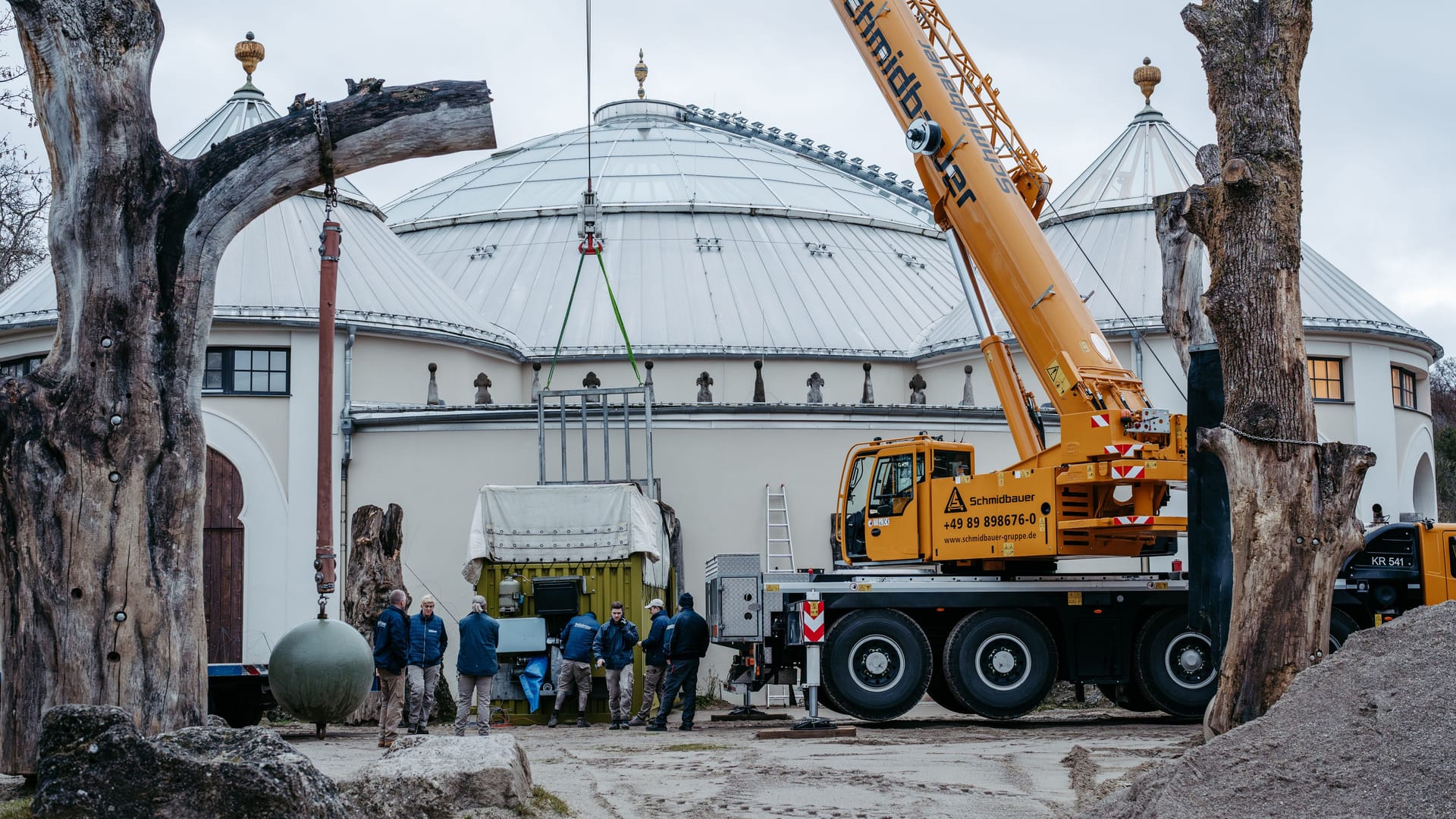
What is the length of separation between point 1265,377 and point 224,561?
17443mm

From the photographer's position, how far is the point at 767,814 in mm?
10281

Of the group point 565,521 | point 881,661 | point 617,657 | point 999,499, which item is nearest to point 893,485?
point 999,499

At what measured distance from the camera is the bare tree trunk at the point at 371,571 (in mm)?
20484

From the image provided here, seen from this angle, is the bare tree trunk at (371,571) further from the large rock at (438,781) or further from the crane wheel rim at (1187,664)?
the large rock at (438,781)

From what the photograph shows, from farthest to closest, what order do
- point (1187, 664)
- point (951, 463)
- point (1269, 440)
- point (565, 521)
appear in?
point (565, 521), point (951, 463), point (1187, 664), point (1269, 440)

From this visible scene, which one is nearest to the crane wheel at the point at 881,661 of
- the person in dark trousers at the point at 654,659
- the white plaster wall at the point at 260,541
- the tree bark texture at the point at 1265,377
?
the person in dark trousers at the point at 654,659

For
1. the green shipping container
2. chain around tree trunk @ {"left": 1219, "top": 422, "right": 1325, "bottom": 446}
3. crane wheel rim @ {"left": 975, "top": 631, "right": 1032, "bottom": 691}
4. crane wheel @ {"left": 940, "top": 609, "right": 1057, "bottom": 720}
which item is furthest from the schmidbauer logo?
chain around tree trunk @ {"left": 1219, "top": 422, "right": 1325, "bottom": 446}

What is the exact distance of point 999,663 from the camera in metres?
18.5

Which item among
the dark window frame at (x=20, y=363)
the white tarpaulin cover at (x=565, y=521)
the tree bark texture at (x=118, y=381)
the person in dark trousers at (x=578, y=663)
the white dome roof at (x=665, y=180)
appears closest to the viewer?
the tree bark texture at (x=118, y=381)

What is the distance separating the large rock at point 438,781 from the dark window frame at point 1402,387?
918 inches

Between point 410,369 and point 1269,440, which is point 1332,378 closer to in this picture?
point 410,369

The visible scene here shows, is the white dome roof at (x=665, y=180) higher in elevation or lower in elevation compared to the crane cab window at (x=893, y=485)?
higher

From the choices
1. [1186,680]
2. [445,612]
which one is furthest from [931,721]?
[445,612]

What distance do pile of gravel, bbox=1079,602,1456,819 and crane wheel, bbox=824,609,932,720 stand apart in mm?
8387
